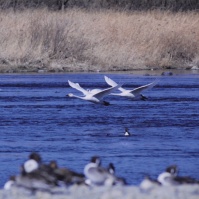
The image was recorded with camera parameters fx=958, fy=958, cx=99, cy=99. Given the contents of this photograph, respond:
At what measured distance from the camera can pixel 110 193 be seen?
8477 mm

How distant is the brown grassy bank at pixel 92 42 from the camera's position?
30672 millimetres

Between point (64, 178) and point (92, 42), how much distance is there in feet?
73.3

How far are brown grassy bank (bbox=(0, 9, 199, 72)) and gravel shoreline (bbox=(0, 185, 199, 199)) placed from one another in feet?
70.3

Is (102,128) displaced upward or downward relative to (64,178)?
downward

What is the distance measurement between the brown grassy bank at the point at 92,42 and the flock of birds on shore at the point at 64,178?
2068cm

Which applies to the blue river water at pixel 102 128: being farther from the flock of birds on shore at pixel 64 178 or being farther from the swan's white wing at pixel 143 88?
the flock of birds on shore at pixel 64 178

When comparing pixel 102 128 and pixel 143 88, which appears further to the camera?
pixel 143 88

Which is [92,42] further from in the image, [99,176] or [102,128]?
[99,176]

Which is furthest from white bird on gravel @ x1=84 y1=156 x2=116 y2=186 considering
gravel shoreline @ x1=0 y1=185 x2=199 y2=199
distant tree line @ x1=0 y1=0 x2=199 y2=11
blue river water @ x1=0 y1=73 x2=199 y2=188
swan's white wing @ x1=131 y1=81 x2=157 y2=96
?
distant tree line @ x1=0 y1=0 x2=199 y2=11

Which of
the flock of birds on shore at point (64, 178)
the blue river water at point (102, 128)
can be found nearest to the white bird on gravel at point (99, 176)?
the flock of birds on shore at point (64, 178)

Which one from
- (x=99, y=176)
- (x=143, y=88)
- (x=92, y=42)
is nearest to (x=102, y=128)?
(x=143, y=88)

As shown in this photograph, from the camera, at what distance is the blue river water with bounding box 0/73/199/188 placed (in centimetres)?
1349

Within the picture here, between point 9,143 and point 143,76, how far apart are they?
14.1 meters

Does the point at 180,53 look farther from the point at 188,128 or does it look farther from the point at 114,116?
the point at 188,128
